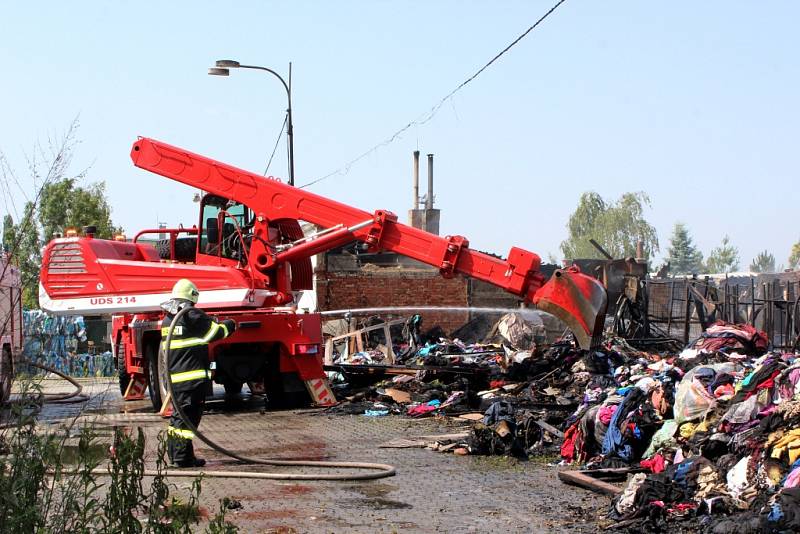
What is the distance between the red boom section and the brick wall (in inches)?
524

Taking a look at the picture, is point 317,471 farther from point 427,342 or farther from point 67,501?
point 427,342

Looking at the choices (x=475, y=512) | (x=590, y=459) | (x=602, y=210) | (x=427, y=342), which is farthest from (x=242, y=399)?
(x=602, y=210)

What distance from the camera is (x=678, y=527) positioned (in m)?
7.19

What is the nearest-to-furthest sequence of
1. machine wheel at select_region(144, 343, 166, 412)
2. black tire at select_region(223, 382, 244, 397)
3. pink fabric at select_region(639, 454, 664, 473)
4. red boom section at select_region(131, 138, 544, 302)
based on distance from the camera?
pink fabric at select_region(639, 454, 664, 473) < red boom section at select_region(131, 138, 544, 302) < machine wheel at select_region(144, 343, 166, 412) < black tire at select_region(223, 382, 244, 397)

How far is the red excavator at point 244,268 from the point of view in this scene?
15.0 meters

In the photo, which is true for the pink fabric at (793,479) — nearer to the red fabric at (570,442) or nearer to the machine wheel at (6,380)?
the red fabric at (570,442)

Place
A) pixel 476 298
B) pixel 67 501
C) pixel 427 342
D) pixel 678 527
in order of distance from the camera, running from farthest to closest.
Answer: pixel 476 298 → pixel 427 342 → pixel 678 527 → pixel 67 501

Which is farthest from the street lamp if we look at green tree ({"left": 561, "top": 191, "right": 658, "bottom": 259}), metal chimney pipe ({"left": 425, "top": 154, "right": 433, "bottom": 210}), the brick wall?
green tree ({"left": 561, "top": 191, "right": 658, "bottom": 259})

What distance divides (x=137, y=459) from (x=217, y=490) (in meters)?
4.22

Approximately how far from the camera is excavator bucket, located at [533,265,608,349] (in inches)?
545

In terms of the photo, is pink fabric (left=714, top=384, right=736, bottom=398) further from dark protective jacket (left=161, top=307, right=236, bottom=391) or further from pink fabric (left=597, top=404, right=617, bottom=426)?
dark protective jacket (left=161, top=307, right=236, bottom=391)

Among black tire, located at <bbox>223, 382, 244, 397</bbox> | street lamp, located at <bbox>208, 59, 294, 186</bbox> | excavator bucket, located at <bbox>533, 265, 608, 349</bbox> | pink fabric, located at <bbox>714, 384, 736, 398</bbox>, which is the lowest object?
black tire, located at <bbox>223, 382, 244, 397</bbox>

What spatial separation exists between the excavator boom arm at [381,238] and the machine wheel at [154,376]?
2614mm

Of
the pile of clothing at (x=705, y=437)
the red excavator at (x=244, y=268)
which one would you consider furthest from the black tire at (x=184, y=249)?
the pile of clothing at (x=705, y=437)
